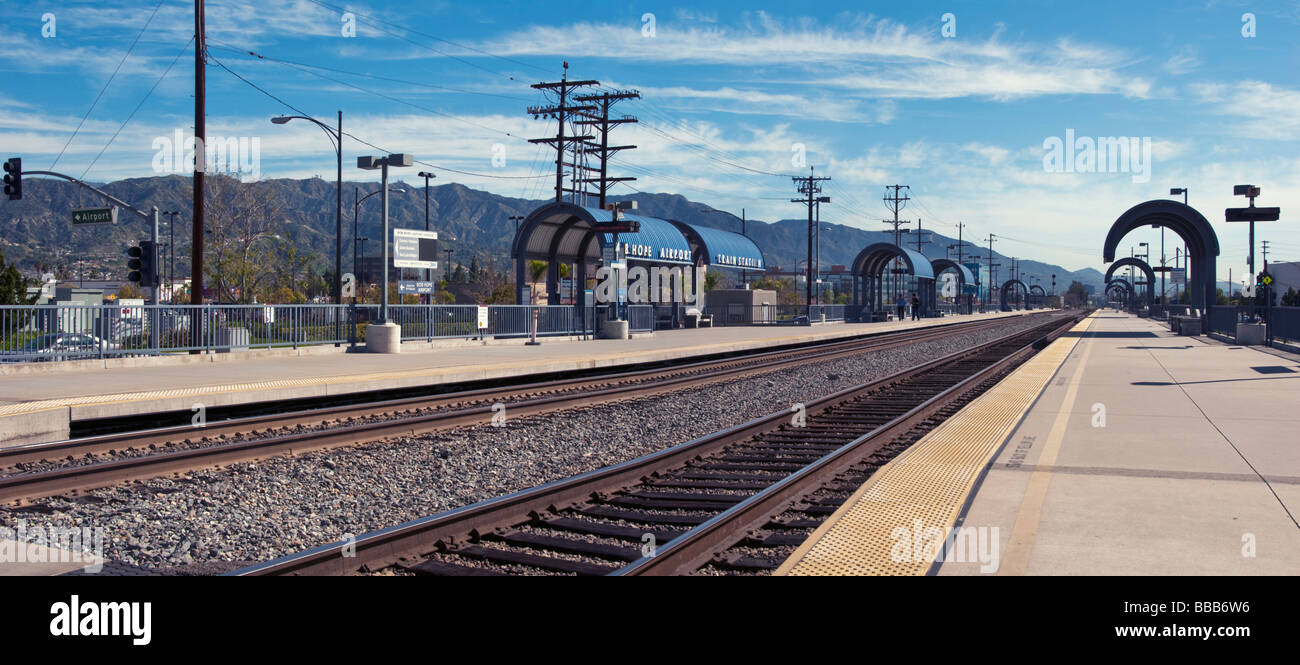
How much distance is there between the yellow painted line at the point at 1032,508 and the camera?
17.7 ft

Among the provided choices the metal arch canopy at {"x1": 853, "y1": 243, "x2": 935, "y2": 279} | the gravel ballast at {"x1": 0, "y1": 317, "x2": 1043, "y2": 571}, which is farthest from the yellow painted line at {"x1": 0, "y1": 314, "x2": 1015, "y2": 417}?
the metal arch canopy at {"x1": 853, "y1": 243, "x2": 935, "y2": 279}

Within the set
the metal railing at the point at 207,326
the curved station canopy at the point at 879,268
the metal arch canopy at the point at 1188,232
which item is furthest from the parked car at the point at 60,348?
the curved station canopy at the point at 879,268

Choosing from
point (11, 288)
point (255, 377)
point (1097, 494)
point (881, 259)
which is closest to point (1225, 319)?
point (881, 259)

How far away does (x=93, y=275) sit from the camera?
109188 millimetres

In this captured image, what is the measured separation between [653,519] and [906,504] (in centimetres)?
188

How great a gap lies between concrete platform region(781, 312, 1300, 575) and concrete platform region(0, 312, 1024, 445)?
9.54 metres

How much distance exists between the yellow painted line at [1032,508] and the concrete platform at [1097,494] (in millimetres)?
16

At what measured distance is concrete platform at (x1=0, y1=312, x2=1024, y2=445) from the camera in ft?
38.9

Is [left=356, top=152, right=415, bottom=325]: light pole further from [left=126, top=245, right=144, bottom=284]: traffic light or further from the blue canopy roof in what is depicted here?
the blue canopy roof

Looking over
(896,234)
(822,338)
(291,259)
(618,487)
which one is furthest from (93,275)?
(618,487)

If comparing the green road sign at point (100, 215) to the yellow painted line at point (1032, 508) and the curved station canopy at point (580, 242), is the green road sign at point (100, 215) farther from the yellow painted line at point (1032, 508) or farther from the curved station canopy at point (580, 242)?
the yellow painted line at point (1032, 508)
